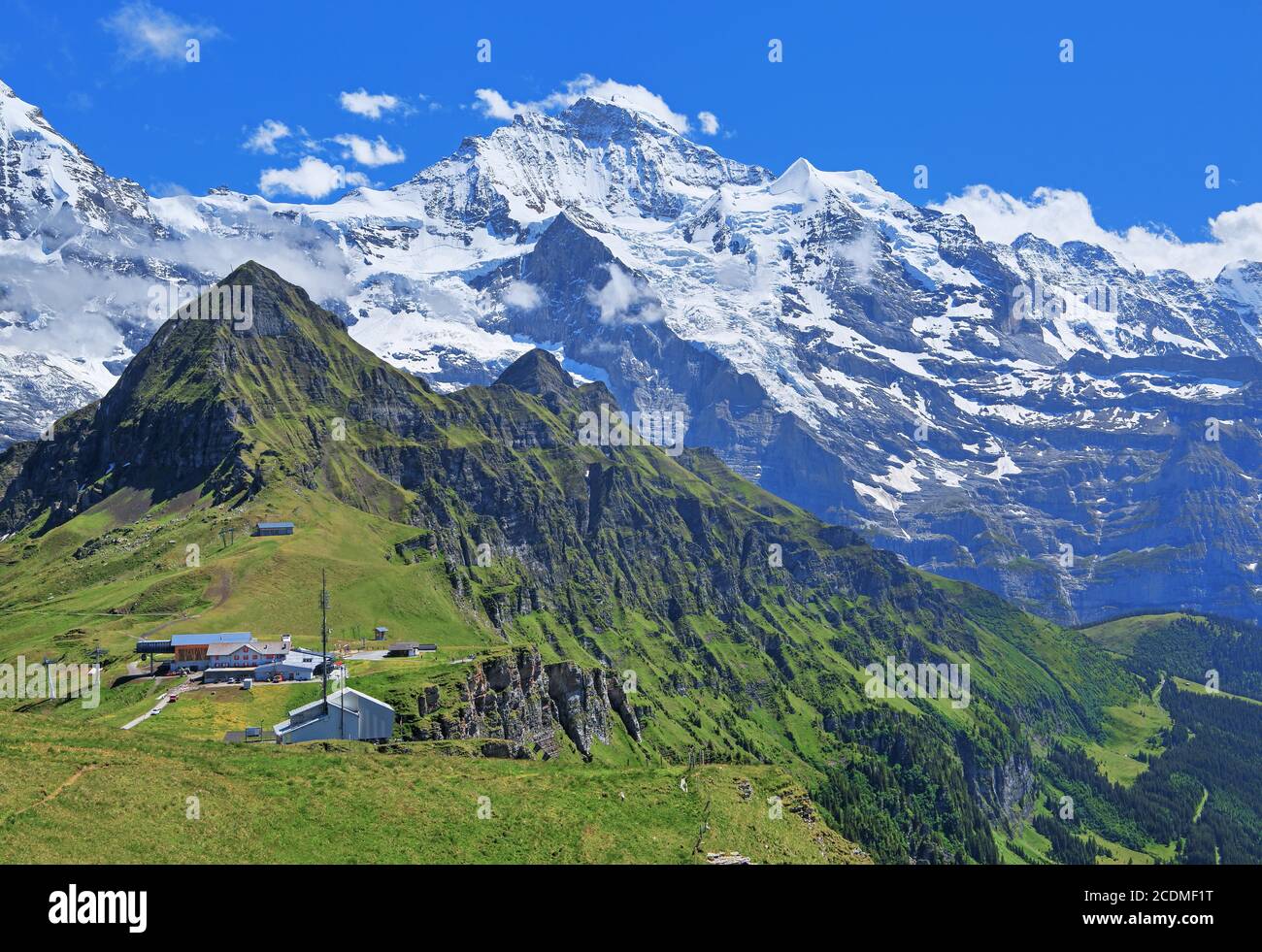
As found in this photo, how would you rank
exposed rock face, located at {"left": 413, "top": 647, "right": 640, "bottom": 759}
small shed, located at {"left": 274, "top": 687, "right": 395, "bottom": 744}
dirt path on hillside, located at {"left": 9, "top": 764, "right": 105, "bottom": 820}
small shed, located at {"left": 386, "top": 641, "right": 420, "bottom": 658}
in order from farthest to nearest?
small shed, located at {"left": 386, "top": 641, "right": 420, "bottom": 658} → exposed rock face, located at {"left": 413, "top": 647, "right": 640, "bottom": 759} → small shed, located at {"left": 274, "top": 687, "right": 395, "bottom": 744} → dirt path on hillside, located at {"left": 9, "top": 764, "right": 105, "bottom": 820}

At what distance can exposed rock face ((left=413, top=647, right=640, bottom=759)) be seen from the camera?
131 m

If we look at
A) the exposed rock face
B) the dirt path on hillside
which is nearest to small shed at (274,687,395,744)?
the exposed rock face

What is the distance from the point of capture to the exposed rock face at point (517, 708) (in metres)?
131

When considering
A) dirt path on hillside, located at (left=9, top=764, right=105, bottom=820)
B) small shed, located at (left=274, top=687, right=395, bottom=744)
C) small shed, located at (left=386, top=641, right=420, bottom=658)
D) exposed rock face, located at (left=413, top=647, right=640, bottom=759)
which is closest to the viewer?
dirt path on hillside, located at (left=9, top=764, right=105, bottom=820)

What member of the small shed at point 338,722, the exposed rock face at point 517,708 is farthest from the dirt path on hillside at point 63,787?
the exposed rock face at point 517,708

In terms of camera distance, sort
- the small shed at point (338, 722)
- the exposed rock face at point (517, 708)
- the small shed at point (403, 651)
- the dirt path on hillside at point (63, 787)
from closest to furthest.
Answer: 1. the dirt path on hillside at point (63, 787)
2. the small shed at point (338, 722)
3. the exposed rock face at point (517, 708)
4. the small shed at point (403, 651)

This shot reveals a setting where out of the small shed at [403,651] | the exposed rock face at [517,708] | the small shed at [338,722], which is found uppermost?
the small shed at [403,651]

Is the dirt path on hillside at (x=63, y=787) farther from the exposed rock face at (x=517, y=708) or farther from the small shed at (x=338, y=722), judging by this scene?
the exposed rock face at (x=517, y=708)

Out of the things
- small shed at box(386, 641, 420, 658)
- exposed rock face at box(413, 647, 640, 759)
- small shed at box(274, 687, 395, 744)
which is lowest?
exposed rock face at box(413, 647, 640, 759)

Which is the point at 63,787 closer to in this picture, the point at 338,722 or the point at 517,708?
the point at 338,722

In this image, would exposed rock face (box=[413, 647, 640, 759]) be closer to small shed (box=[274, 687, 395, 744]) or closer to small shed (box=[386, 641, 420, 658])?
small shed (box=[274, 687, 395, 744])
